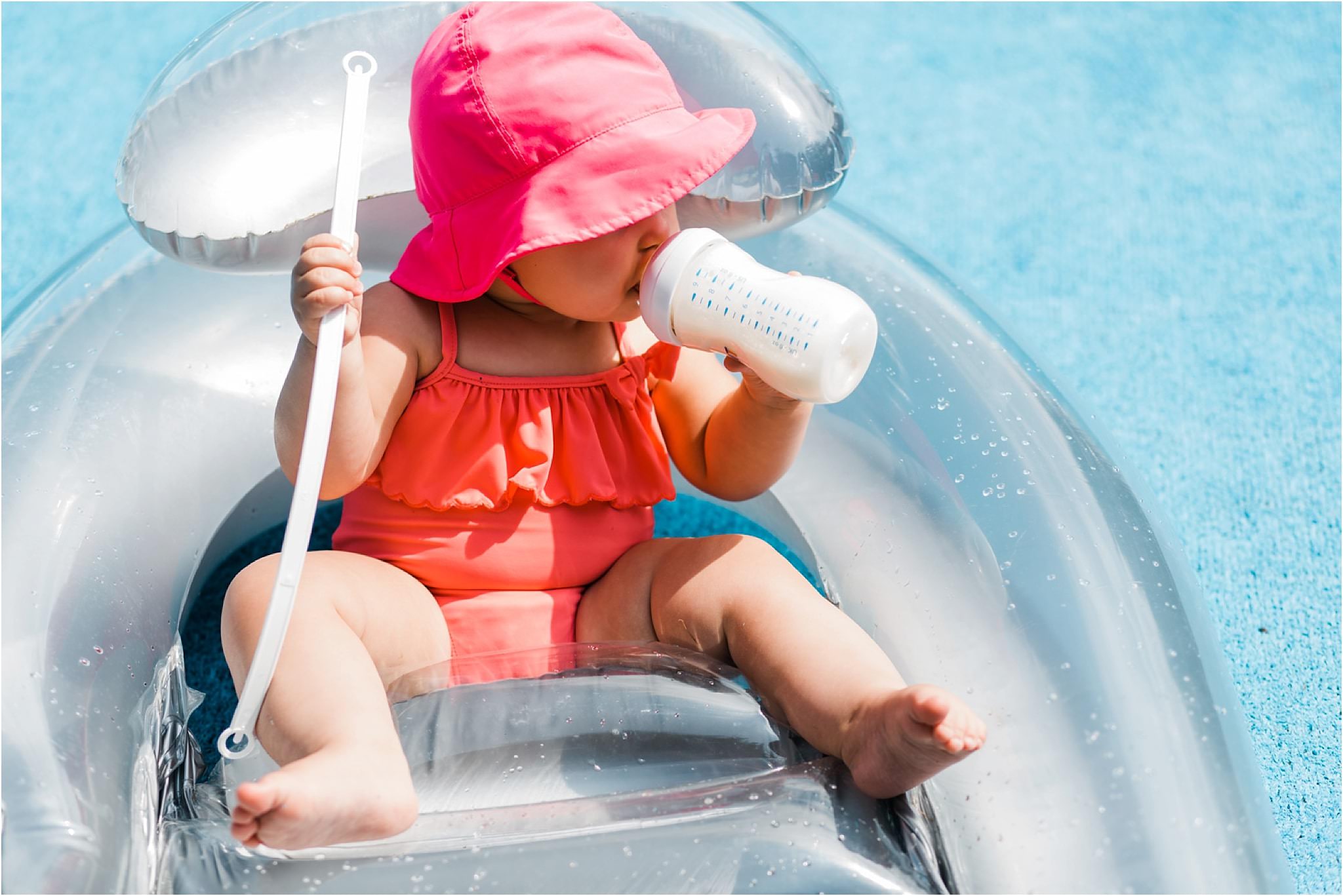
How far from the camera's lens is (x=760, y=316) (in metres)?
0.97

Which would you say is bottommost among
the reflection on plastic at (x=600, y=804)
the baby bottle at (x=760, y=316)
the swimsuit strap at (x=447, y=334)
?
the reflection on plastic at (x=600, y=804)

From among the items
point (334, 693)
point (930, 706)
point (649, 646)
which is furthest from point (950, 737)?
point (334, 693)

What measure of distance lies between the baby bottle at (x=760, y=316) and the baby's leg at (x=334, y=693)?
0.34m

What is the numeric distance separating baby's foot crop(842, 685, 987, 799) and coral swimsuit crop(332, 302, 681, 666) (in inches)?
13.6

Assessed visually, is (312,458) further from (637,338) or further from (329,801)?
(637,338)

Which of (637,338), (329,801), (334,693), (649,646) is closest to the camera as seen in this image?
(329,801)

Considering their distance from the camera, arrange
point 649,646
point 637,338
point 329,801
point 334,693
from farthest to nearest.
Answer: point 637,338 → point 649,646 → point 334,693 → point 329,801

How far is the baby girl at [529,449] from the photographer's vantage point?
935mm

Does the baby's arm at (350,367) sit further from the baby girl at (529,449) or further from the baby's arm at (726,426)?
the baby's arm at (726,426)

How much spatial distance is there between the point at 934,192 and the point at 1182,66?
0.73m

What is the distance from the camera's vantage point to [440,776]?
0.98 meters

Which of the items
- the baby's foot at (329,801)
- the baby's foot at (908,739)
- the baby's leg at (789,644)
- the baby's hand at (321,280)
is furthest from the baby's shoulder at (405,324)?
the baby's foot at (908,739)

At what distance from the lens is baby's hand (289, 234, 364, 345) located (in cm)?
93

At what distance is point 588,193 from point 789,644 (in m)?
0.40
